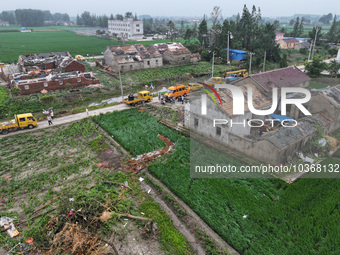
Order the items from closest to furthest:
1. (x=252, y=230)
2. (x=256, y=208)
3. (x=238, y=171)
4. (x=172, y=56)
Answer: (x=252, y=230)
(x=256, y=208)
(x=238, y=171)
(x=172, y=56)

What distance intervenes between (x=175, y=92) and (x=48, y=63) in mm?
28401

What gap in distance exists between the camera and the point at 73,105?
29516mm

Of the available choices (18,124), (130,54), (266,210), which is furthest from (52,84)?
(266,210)

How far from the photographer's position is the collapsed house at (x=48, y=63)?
41.7m

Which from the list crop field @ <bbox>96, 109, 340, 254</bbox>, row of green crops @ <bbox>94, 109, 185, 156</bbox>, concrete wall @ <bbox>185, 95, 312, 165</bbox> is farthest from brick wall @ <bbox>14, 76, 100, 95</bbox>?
crop field @ <bbox>96, 109, 340, 254</bbox>

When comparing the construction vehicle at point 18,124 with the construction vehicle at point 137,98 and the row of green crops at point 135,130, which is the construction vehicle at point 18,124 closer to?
the row of green crops at point 135,130

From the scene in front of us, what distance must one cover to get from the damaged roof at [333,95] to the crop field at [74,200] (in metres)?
17.6

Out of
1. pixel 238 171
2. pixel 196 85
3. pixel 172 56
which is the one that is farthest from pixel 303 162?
pixel 172 56

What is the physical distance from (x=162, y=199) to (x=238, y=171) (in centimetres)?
552

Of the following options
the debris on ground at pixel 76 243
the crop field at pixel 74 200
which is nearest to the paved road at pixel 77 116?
the crop field at pixel 74 200

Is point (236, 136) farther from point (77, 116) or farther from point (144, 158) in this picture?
point (77, 116)

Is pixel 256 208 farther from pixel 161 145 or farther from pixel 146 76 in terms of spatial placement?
pixel 146 76

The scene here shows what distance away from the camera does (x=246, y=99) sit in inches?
837

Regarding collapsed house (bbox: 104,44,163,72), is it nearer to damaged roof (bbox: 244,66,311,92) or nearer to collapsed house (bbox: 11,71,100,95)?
collapsed house (bbox: 11,71,100,95)
